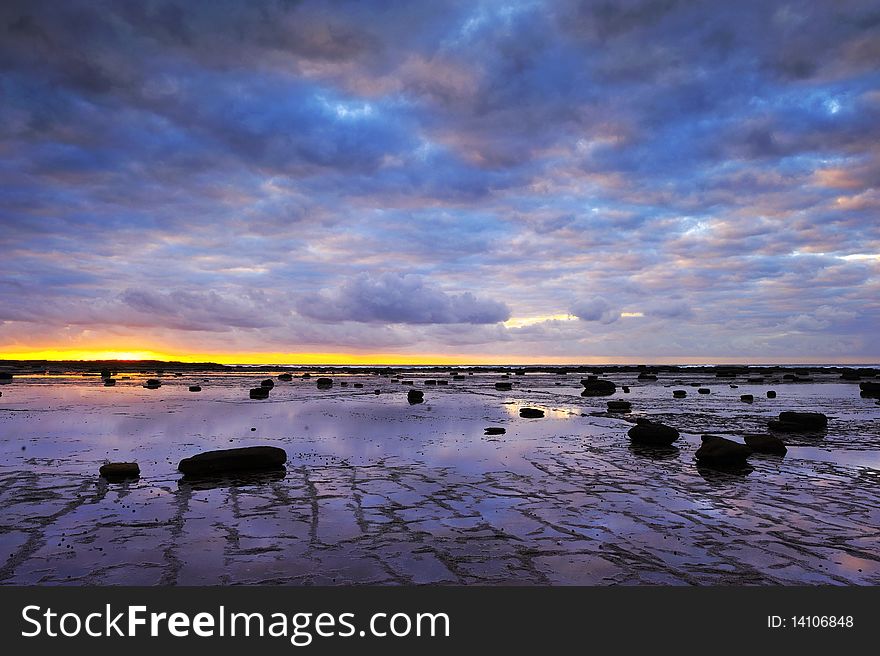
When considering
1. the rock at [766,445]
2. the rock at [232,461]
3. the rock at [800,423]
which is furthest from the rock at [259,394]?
the rock at [766,445]

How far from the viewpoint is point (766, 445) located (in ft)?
66.6

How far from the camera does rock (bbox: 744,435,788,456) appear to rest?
2010cm

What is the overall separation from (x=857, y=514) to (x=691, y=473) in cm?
504

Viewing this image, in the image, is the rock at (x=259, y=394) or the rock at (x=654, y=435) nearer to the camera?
the rock at (x=654, y=435)

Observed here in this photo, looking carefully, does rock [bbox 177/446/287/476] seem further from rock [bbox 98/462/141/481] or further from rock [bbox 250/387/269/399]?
rock [bbox 250/387/269/399]

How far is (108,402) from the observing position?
42812 millimetres

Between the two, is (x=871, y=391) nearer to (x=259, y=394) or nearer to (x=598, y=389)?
(x=598, y=389)

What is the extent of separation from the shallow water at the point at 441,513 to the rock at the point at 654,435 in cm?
65

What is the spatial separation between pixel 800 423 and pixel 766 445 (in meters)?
9.32

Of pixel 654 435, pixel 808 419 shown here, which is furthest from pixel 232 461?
pixel 808 419

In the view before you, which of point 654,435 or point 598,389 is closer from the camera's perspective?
point 654,435

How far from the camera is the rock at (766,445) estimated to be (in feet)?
65.9

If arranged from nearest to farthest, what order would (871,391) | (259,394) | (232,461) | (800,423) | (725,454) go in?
(232,461), (725,454), (800,423), (259,394), (871,391)

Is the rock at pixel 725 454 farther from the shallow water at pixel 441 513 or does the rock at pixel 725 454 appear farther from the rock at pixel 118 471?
the rock at pixel 118 471
